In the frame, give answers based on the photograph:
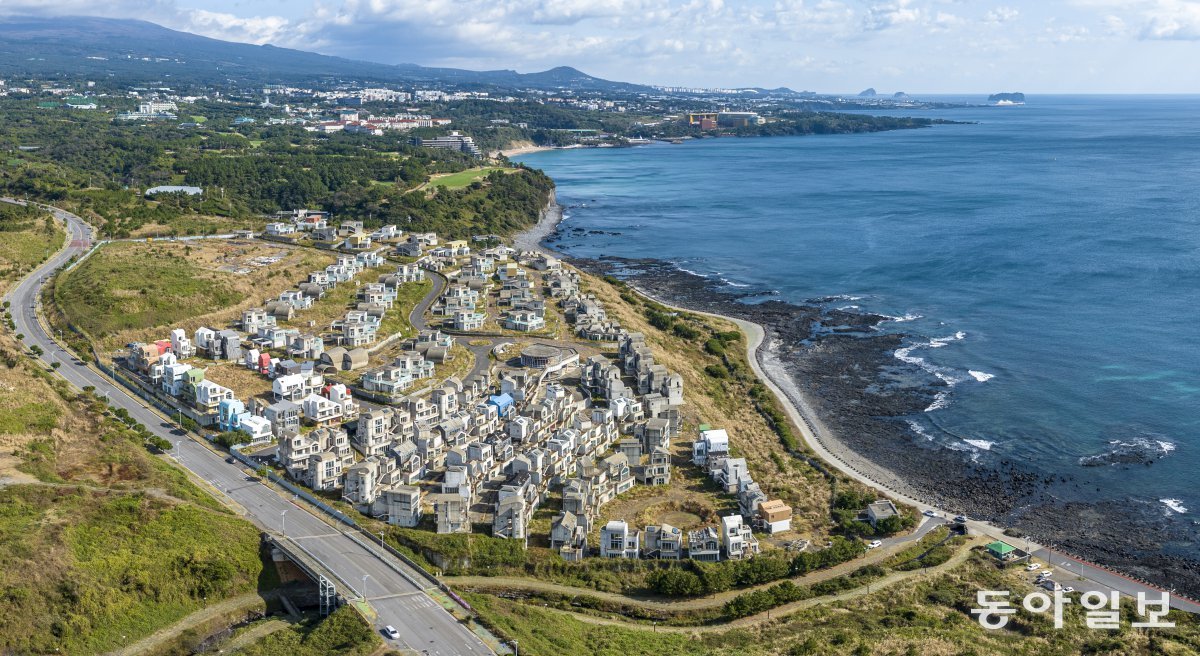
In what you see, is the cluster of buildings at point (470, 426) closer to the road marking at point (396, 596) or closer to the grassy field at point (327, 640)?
the road marking at point (396, 596)

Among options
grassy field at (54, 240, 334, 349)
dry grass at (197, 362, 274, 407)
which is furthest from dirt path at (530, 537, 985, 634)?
grassy field at (54, 240, 334, 349)

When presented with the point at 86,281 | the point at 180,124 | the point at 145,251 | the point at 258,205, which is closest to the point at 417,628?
the point at 86,281

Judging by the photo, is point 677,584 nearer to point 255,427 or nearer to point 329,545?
point 329,545

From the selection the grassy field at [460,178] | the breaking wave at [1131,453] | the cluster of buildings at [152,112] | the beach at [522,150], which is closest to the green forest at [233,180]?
the grassy field at [460,178]

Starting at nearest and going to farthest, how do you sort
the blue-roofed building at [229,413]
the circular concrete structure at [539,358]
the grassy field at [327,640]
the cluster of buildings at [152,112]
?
1. the grassy field at [327,640]
2. the blue-roofed building at [229,413]
3. the circular concrete structure at [539,358]
4. the cluster of buildings at [152,112]

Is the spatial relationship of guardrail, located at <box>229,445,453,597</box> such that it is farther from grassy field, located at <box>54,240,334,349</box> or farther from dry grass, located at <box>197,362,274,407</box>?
grassy field, located at <box>54,240,334,349</box>
